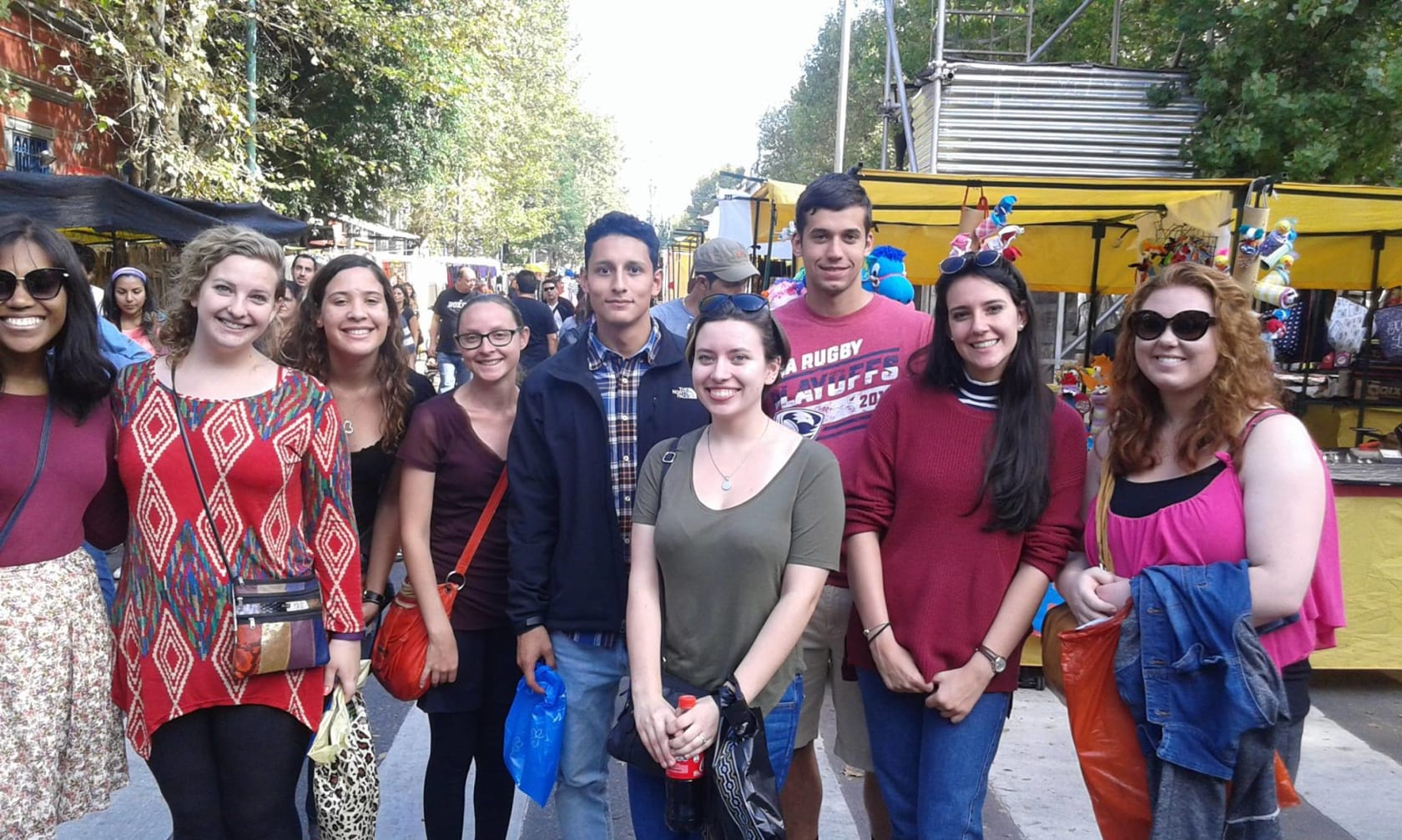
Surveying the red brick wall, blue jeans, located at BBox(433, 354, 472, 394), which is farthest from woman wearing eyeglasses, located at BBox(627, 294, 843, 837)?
the red brick wall

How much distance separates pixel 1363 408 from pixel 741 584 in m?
9.10

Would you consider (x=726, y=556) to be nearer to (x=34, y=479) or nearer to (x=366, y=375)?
(x=366, y=375)

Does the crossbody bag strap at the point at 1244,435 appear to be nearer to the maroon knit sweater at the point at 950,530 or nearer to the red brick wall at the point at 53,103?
the maroon knit sweater at the point at 950,530

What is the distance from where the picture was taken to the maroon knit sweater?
8.00ft

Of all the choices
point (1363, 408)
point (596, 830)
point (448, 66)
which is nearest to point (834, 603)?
point (596, 830)

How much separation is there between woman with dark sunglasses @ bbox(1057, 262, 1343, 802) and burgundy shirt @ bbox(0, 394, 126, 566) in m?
2.47

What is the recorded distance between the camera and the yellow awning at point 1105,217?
5438 mm

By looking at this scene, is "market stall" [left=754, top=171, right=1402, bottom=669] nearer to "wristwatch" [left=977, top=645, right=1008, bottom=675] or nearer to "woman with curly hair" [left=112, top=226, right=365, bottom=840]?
"wristwatch" [left=977, top=645, right=1008, bottom=675]

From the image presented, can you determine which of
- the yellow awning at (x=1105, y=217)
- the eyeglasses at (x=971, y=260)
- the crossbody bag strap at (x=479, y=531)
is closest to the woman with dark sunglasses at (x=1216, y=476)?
the eyeglasses at (x=971, y=260)

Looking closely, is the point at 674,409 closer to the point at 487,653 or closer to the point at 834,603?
the point at 834,603

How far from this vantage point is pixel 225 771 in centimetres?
244

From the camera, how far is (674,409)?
2766mm

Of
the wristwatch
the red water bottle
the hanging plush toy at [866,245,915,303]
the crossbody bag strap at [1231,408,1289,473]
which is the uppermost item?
the hanging plush toy at [866,245,915,303]

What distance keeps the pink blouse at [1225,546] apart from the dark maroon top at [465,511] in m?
1.76
